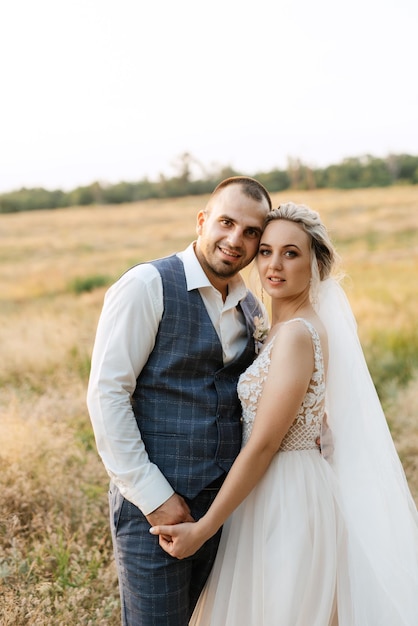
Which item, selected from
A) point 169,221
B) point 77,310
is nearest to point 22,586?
point 77,310

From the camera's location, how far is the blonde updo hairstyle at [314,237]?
2.75 meters

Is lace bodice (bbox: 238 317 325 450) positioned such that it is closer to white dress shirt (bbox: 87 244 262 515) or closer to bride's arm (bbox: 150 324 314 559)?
bride's arm (bbox: 150 324 314 559)

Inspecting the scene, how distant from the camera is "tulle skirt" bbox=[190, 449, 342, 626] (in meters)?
2.60

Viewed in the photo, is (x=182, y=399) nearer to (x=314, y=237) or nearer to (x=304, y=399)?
(x=304, y=399)

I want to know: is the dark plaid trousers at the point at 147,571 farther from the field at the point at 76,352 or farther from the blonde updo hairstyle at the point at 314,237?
the blonde updo hairstyle at the point at 314,237

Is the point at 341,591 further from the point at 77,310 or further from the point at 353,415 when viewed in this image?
the point at 77,310

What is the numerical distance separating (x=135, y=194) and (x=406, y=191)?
733cm

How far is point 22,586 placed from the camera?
10.7 feet

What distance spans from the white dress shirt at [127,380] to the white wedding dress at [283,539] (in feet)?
1.44

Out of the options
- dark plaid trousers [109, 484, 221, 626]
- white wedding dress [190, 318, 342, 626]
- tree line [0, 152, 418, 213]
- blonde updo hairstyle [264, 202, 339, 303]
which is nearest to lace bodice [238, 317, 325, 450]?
white wedding dress [190, 318, 342, 626]

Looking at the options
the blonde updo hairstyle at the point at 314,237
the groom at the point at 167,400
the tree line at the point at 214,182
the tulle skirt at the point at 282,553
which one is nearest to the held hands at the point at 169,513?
the groom at the point at 167,400

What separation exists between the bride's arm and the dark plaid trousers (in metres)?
0.10

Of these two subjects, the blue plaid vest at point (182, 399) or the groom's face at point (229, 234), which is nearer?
the blue plaid vest at point (182, 399)

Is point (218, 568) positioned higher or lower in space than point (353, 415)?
lower
